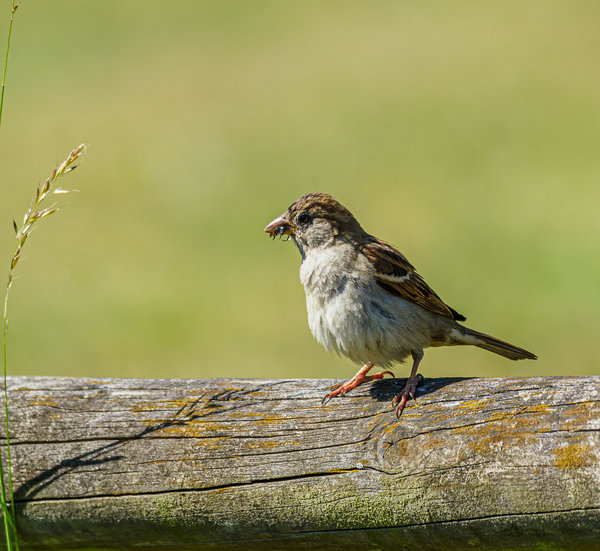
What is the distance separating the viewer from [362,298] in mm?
4102

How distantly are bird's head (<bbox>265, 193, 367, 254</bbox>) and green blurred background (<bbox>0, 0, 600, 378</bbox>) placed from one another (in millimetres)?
3770

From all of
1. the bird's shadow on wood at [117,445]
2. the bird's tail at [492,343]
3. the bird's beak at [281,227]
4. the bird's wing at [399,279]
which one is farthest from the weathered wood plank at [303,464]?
the bird's beak at [281,227]

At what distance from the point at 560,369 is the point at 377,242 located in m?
4.65

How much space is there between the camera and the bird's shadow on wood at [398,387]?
306cm

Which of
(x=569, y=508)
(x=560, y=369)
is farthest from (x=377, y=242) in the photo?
(x=560, y=369)

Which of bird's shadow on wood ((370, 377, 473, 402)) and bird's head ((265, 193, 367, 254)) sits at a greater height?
bird's head ((265, 193, 367, 254))

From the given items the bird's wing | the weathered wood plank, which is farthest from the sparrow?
the weathered wood plank

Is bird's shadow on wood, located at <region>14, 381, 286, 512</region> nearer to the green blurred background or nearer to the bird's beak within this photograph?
the bird's beak

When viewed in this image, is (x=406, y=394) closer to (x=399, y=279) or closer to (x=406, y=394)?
(x=406, y=394)

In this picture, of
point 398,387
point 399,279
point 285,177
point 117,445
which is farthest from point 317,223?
point 285,177

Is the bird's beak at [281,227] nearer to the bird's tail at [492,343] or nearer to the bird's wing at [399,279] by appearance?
the bird's wing at [399,279]

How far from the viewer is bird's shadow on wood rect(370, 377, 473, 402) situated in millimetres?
3061

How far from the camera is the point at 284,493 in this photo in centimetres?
290

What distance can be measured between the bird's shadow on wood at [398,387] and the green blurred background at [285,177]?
476 cm
